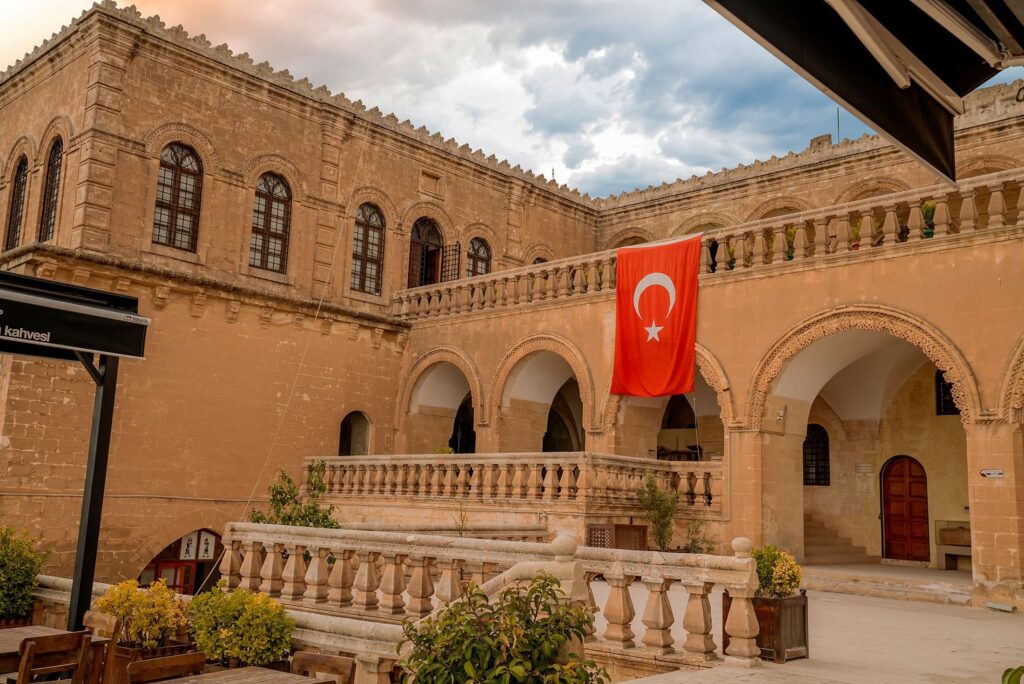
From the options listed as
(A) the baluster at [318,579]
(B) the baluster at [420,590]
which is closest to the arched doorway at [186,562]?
(A) the baluster at [318,579]

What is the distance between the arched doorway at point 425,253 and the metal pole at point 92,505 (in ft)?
49.2

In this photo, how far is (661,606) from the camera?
720 centimetres

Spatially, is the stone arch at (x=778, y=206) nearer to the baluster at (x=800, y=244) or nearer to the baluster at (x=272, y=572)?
the baluster at (x=800, y=244)

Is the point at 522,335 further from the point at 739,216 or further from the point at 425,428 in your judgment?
the point at 739,216

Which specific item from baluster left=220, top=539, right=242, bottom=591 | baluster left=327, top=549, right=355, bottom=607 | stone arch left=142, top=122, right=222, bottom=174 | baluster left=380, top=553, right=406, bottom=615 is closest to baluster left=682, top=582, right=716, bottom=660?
baluster left=380, top=553, right=406, bottom=615

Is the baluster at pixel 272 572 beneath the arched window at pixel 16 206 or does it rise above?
beneath

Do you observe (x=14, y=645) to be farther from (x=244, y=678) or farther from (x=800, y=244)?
(x=800, y=244)

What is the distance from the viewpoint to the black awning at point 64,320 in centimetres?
672

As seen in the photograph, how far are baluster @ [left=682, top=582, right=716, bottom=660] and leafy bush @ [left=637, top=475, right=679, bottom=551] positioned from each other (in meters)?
7.44

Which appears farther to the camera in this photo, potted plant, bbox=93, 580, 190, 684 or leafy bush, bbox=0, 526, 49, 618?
leafy bush, bbox=0, 526, 49, 618

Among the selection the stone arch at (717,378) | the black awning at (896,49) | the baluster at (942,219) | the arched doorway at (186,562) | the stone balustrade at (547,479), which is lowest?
the arched doorway at (186,562)

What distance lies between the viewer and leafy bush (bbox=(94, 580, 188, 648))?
7.21 meters

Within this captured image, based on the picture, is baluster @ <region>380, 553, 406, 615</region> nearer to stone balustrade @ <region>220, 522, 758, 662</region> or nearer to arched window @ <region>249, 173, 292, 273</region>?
stone balustrade @ <region>220, 522, 758, 662</region>

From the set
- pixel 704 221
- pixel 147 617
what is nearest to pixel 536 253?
pixel 704 221
